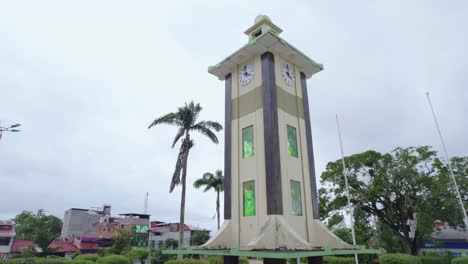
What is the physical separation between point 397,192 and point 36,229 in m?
55.2

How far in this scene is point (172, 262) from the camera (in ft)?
65.7

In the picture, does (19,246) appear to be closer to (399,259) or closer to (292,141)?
(292,141)

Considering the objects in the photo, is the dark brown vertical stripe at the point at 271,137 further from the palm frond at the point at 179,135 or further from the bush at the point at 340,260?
the bush at the point at 340,260

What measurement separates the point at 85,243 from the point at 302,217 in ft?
180

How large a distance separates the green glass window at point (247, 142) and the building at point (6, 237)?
5284 centimetres

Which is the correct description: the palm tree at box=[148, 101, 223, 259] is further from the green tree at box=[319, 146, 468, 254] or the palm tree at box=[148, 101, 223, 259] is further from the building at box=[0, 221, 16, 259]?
the building at box=[0, 221, 16, 259]

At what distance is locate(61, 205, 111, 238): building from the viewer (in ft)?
212

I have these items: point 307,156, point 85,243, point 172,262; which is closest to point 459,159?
point 307,156

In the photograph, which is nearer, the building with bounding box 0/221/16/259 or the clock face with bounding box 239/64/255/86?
the clock face with bounding box 239/64/255/86

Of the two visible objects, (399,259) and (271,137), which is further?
(399,259)

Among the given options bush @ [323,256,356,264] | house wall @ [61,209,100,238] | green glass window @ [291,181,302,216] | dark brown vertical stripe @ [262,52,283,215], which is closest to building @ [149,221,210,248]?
house wall @ [61,209,100,238]

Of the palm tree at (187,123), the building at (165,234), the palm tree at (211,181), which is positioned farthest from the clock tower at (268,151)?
the building at (165,234)

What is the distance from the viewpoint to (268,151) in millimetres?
13602

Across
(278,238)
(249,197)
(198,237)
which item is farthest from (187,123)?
(198,237)
